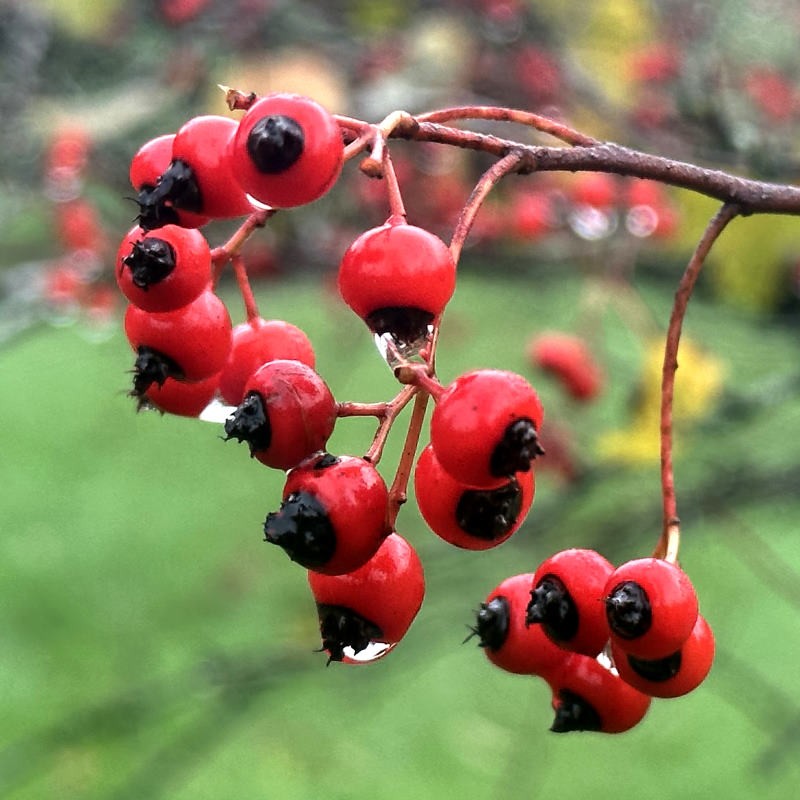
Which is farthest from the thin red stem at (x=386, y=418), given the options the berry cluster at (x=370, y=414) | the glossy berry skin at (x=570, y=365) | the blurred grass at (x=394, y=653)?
the glossy berry skin at (x=570, y=365)

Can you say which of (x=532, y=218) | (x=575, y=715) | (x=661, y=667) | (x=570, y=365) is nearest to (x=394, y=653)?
(x=570, y=365)

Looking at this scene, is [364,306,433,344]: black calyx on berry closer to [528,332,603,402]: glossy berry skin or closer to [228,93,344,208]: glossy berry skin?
[228,93,344,208]: glossy berry skin

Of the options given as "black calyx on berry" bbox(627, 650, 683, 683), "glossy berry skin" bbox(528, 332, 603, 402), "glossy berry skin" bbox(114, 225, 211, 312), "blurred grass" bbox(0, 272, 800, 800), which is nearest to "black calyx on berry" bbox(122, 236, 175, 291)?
"glossy berry skin" bbox(114, 225, 211, 312)

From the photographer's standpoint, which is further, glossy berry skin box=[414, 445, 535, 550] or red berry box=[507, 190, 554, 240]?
red berry box=[507, 190, 554, 240]

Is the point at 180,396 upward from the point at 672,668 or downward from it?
upward

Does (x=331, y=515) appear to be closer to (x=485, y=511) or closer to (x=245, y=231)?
(x=485, y=511)

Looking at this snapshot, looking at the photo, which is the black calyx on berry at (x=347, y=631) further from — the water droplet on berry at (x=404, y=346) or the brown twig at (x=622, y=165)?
the brown twig at (x=622, y=165)
